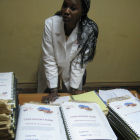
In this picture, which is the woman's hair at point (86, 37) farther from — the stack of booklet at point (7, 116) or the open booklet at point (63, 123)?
the stack of booklet at point (7, 116)

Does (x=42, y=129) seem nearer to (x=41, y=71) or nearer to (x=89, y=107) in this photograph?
(x=89, y=107)

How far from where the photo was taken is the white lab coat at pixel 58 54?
1358 mm

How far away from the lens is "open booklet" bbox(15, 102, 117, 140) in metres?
0.73

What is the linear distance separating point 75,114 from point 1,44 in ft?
5.41

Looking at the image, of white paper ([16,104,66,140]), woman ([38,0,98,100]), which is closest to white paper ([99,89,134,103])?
woman ([38,0,98,100])

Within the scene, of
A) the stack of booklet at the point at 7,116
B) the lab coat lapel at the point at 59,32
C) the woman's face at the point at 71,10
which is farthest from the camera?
the lab coat lapel at the point at 59,32

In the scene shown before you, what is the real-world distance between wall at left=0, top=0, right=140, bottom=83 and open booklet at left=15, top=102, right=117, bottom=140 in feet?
4.74

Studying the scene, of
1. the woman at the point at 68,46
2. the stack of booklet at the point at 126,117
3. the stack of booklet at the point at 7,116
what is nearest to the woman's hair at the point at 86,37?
the woman at the point at 68,46

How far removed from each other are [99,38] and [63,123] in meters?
1.70

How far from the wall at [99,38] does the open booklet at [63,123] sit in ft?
4.74

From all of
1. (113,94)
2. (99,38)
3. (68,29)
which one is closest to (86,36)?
(68,29)

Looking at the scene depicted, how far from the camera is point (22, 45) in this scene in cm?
223

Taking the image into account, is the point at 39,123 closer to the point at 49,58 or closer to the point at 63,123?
the point at 63,123

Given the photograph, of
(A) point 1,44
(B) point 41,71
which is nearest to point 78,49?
(B) point 41,71
